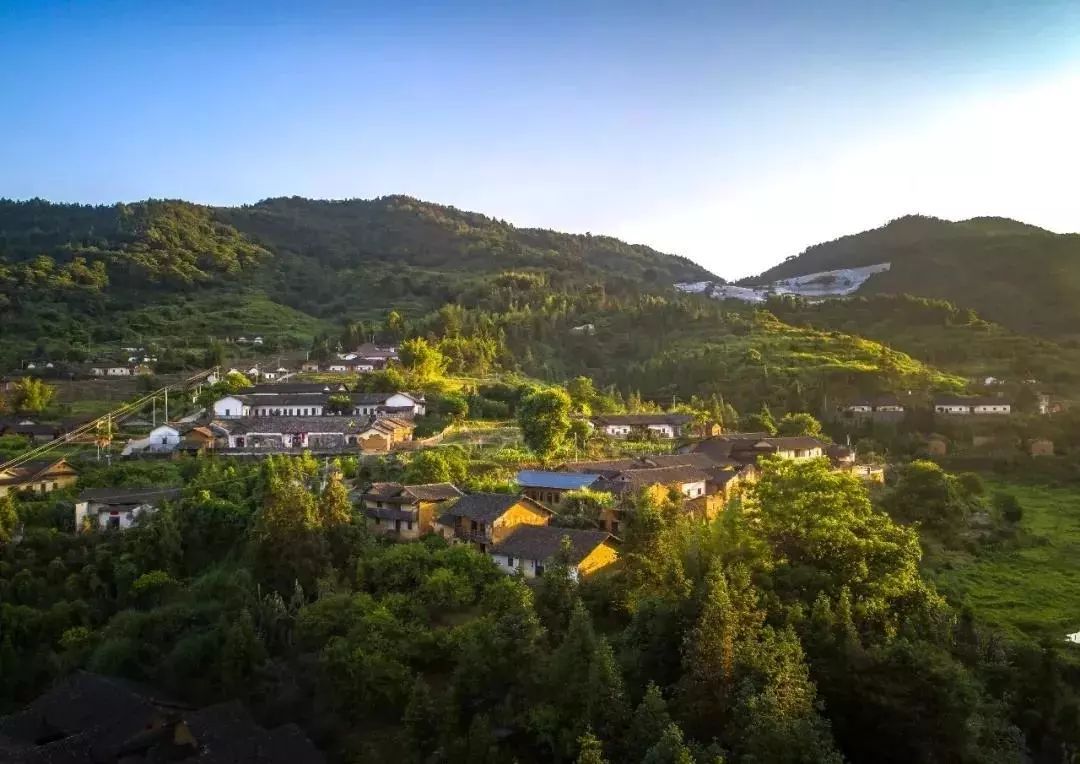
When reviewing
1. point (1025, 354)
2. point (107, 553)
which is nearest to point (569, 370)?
point (1025, 354)

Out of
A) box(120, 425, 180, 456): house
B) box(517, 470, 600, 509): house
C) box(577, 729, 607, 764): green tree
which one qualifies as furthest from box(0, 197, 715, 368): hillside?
box(577, 729, 607, 764): green tree

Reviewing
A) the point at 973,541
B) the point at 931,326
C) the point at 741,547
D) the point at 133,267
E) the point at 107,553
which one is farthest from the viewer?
the point at 133,267

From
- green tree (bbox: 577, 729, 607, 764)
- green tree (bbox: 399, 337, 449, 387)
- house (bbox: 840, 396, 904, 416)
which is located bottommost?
green tree (bbox: 577, 729, 607, 764)

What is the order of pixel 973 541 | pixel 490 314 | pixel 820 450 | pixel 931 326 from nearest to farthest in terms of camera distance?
pixel 973 541 < pixel 820 450 < pixel 490 314 < pixel 931 326

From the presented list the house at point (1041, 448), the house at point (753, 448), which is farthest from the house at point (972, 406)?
the house at point (753, 448)

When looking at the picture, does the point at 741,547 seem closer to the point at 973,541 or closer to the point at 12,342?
the point at 973,541

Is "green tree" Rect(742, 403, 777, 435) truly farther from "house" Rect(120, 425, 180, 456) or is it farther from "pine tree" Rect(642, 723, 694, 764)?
"pine tree" Rect(642, 723, 694, 764)

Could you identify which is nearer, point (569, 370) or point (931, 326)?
point (569, 370)
